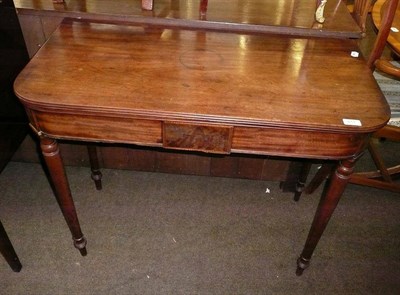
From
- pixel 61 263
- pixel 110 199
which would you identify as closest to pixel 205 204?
pixel 110 199

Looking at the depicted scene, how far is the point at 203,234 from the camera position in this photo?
1565 mm

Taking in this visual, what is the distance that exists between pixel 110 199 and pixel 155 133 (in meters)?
0.83

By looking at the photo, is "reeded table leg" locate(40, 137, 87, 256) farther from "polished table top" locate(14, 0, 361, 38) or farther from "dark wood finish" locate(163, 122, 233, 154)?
"polished table top" locate(14, 0, 361, 38)

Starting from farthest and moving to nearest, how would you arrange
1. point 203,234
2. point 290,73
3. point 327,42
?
point 203,234 → point 327,42 → point 290,73

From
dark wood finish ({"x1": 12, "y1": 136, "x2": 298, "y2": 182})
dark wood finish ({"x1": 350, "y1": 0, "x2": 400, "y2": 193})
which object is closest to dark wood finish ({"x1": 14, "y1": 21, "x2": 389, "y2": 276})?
dark wood finish ({"x1": 350, "y1": 0, "x2": 400, "y2": 193})

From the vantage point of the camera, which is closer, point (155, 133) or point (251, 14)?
point (155, 133)

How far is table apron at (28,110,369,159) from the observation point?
0.94m

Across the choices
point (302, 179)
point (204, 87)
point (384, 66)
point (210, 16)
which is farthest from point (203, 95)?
point (302, 179)

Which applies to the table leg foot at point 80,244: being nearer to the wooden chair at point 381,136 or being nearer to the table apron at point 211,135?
the table apron at point 211,135

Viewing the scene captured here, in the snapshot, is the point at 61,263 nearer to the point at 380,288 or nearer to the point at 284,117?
the point at 284,117

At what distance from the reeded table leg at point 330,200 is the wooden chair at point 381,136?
1.24ft

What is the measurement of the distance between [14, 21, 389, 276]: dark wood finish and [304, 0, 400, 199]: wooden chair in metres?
0.23

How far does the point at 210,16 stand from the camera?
1288 millimetres

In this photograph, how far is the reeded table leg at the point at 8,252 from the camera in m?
1.26
